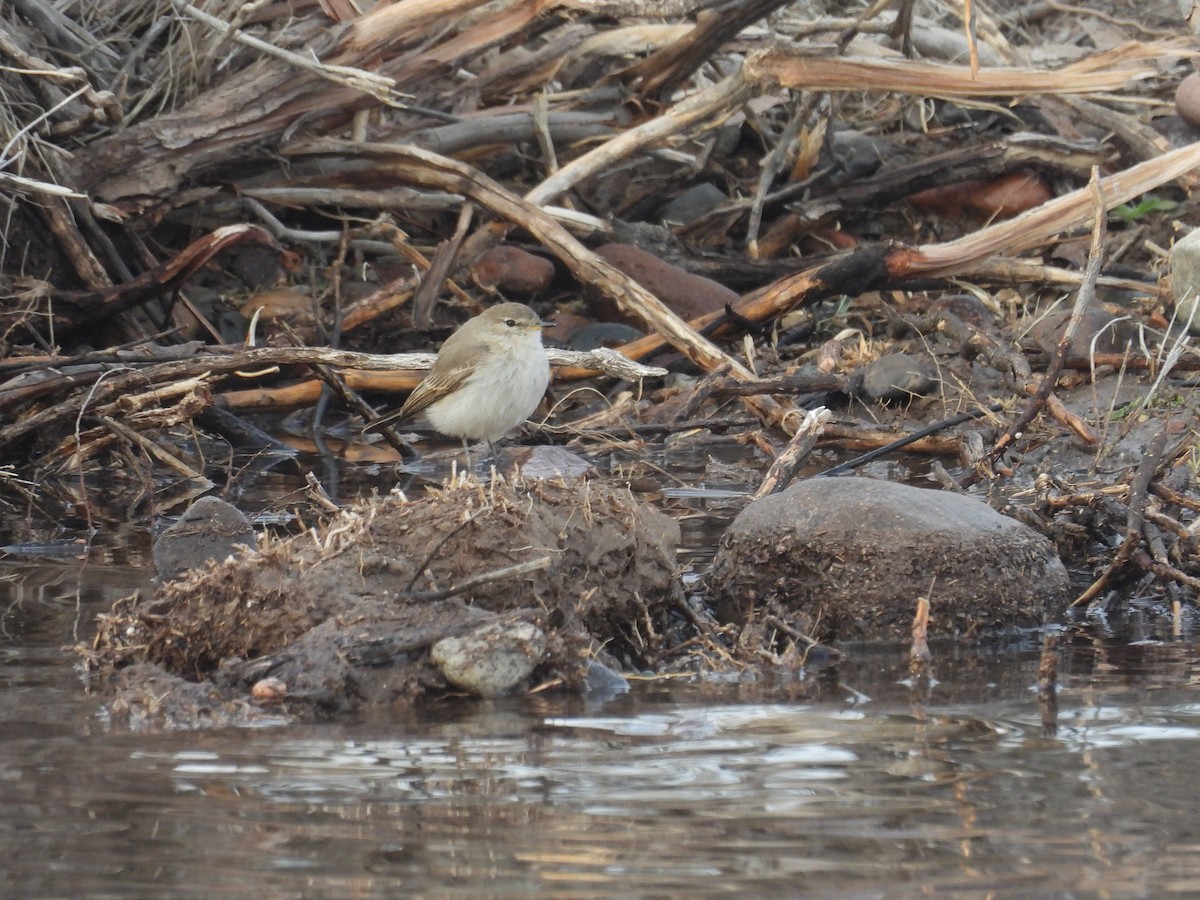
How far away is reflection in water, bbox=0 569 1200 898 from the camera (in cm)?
300

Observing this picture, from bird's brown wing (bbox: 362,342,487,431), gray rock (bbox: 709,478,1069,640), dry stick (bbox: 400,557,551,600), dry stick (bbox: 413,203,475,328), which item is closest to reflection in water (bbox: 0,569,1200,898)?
dry stick (bbox: 400,557,551,600)

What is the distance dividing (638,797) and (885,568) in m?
2.20

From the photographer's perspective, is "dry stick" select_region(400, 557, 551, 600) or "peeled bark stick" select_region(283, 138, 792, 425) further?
"peeled bark stick" select_region(283, 138, 792, 425)

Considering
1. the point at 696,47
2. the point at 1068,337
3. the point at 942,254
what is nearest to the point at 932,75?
the point at 942,254

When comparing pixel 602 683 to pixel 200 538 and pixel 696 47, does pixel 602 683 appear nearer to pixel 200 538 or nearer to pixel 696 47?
pixel 200 538

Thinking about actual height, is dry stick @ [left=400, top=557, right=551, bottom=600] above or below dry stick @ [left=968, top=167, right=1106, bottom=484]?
below

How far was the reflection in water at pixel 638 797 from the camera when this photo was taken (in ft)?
9.85

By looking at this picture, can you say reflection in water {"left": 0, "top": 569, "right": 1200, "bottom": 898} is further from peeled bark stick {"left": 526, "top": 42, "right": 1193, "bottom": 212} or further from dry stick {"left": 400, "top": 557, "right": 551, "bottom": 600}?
peeled bark stick {"left": 526, "top": 42, "right": 1193, "bottom": 212}

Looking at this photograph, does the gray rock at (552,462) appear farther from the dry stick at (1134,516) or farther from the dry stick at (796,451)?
the dry stick at (1134,516)

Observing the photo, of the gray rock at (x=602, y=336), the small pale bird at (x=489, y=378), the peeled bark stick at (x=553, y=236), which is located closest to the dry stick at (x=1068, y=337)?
the peeled bark stick at (x=553, y=236)

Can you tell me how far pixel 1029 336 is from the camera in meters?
10.2

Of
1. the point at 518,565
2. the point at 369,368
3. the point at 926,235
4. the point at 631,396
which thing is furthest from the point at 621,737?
the point at 926,235

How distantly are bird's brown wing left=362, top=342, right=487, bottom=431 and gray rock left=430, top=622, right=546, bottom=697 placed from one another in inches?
142

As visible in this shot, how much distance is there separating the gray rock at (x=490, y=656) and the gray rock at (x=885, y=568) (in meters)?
1.10
